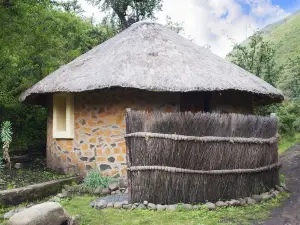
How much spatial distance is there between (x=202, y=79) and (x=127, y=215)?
10.7 feet

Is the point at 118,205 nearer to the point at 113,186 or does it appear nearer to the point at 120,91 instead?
the point at 113,186

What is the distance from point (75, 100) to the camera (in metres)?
8.16

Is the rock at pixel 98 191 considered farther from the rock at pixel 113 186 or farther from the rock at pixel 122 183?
the rock at pixel 122 183

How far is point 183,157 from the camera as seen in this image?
5.68 m

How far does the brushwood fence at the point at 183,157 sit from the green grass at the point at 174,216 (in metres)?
0.33

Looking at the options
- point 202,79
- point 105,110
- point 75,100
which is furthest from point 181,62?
point 75,100

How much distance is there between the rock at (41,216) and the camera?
4.31 m

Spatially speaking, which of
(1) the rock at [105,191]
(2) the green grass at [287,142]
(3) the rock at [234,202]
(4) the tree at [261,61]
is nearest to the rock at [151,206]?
(3) the rock at [234,202]

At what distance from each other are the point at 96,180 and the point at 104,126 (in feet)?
3.89

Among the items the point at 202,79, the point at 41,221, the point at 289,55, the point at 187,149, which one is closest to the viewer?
the point at 41,221

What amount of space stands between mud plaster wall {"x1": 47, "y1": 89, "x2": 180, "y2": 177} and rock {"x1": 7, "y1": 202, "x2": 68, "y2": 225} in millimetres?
3070

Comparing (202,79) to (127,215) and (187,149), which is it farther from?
(127,215)

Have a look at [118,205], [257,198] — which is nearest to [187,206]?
[118,205]

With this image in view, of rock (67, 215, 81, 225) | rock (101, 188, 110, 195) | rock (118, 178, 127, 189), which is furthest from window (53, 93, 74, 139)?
rock (67, 215, 81, 225)
